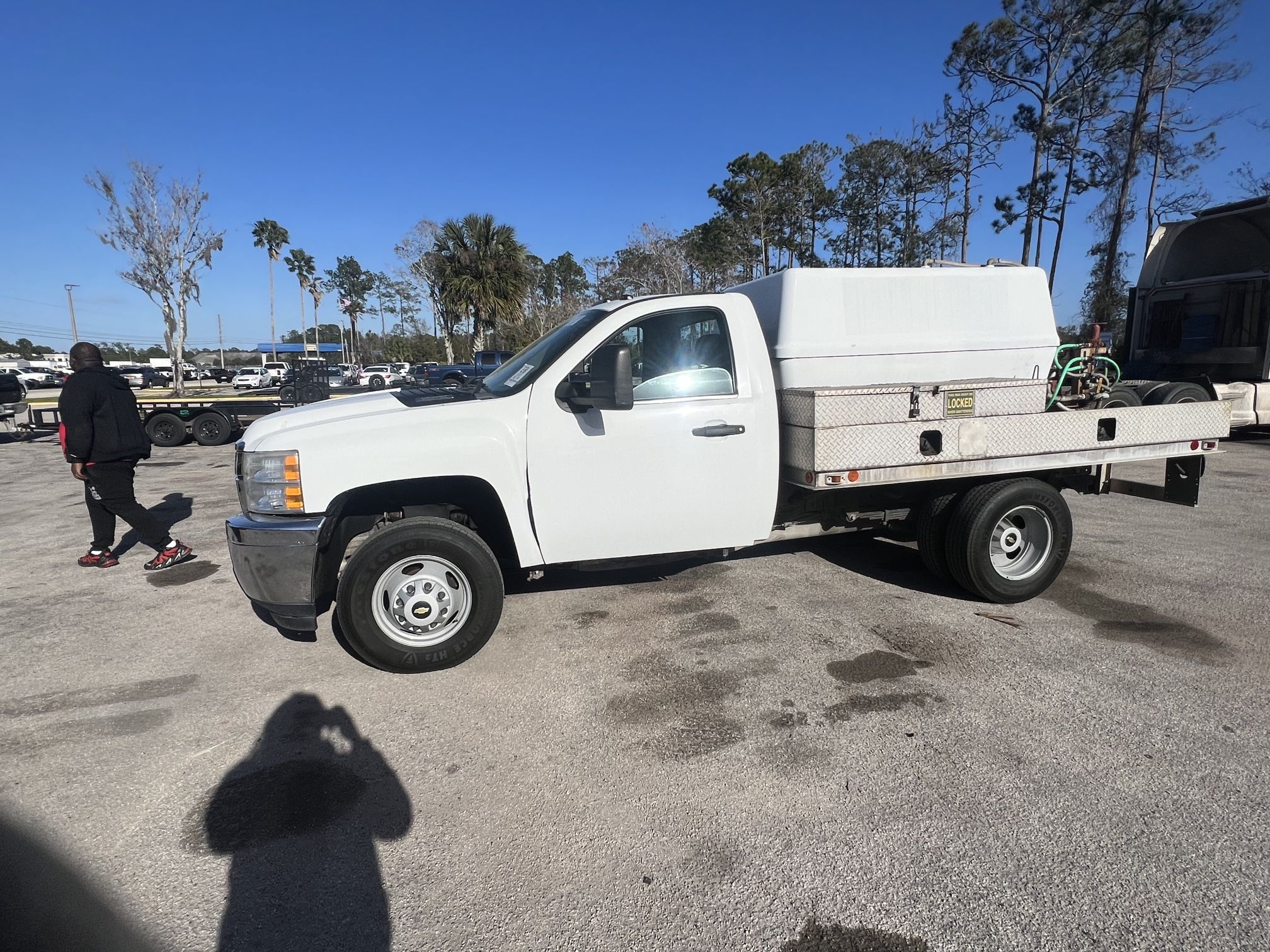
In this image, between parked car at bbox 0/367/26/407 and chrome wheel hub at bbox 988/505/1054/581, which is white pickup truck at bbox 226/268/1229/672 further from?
parked car at bbox 0/367/26/407

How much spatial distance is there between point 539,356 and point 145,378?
56868mm

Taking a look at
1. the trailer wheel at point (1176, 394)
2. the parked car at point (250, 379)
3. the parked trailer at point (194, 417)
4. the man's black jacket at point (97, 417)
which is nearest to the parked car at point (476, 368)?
the parked trailer at point (194, 417)

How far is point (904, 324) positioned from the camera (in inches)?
181

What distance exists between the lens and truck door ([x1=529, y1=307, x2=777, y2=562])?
387 centimetres

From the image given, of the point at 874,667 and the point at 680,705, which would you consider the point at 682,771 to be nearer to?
the point at 680,705

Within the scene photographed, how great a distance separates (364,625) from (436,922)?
6.12 feet

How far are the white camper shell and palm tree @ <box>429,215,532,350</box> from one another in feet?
106

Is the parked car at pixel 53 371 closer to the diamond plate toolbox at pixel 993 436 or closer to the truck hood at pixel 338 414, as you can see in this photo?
the truck hood at pixel 338 414

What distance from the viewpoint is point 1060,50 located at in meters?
27.3

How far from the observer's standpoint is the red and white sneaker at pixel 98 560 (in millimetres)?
6078

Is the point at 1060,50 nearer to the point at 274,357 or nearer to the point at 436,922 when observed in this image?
the point at 436,922

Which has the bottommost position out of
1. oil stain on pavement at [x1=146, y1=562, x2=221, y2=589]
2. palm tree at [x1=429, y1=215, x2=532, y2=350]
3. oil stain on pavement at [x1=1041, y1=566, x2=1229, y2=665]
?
oil stain on pavement at [x1=146, y1=562, x2=221, y2=589]

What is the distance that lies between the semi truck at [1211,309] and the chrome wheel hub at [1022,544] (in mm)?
7169

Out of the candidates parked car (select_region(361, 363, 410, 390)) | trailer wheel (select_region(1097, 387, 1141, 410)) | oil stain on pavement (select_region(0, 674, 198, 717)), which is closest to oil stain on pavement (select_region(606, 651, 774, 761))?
oil stain on pavement (select_region(0, 674, 198, 717))
